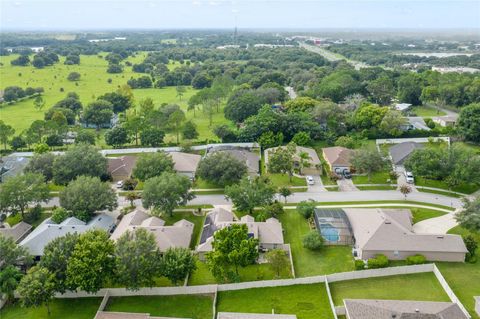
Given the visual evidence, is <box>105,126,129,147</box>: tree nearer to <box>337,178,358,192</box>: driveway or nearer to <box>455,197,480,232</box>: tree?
<box>337,178,358,192</box>: driveway

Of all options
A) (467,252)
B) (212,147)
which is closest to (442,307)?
(467,252)

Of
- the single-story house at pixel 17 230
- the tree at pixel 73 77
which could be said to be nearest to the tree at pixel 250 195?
the single-story house at pixel 17 230

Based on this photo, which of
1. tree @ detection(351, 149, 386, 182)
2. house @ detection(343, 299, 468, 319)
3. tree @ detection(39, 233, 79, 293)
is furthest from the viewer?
tree @ detection(351, 149, 386, 182)

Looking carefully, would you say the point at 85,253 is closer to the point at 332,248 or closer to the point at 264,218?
the point at 264,218

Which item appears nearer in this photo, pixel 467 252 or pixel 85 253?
pixel 85 253

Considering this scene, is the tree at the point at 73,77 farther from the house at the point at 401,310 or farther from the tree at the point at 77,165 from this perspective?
the house at the point at 401,310

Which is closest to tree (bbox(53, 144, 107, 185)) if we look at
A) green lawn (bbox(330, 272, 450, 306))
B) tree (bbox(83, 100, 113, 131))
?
tree (bbox(83, 100, 113, 131))

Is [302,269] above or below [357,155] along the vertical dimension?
below
